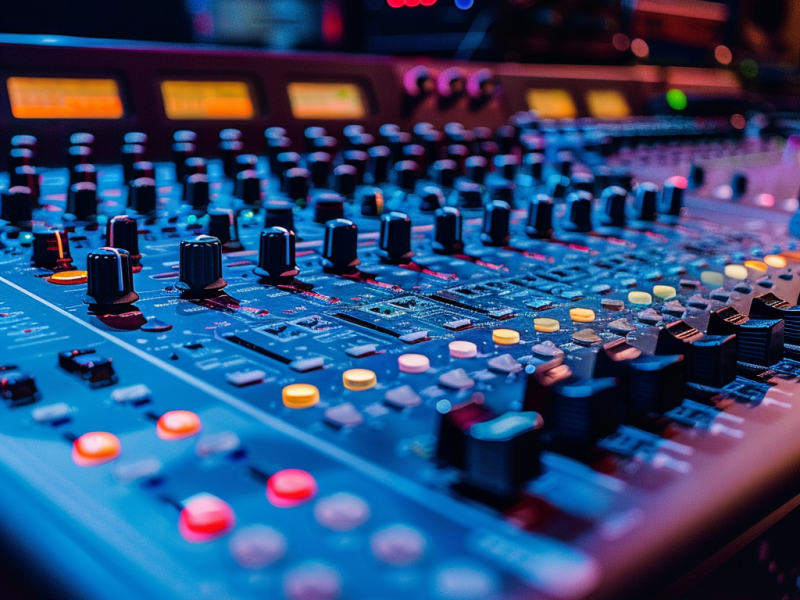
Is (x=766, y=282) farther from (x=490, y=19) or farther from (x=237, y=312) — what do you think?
(x=490, y=19)

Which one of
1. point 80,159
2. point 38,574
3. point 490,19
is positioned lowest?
point 38,574

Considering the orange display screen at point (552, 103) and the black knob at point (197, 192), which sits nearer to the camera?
the black knob at point (197, 192)

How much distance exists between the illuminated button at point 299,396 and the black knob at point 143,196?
68 centimetres

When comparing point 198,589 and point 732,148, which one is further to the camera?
point 732,148

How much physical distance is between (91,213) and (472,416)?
31.8 inches

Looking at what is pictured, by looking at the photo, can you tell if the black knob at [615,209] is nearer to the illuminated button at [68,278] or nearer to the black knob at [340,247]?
the black knob at [340,247]

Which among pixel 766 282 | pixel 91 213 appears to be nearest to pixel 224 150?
pixel 91 213

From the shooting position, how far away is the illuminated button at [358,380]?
55 centimetres

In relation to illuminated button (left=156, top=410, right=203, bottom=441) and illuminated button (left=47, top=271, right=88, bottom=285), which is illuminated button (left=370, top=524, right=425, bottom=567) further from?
illuminated button (left=47, top=271, right=88, bottom=285)

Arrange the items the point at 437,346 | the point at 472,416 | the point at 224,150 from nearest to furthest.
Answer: the point at 472,416 < the point at 437,346 < the point at 224,150

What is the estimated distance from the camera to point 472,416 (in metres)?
0.44

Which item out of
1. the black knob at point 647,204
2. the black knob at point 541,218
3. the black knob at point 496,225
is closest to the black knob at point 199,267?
the black knob at point 496,225

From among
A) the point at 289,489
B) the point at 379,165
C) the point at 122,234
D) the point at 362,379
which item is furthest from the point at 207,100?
the point at 289,489

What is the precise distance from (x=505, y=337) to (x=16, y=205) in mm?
732
